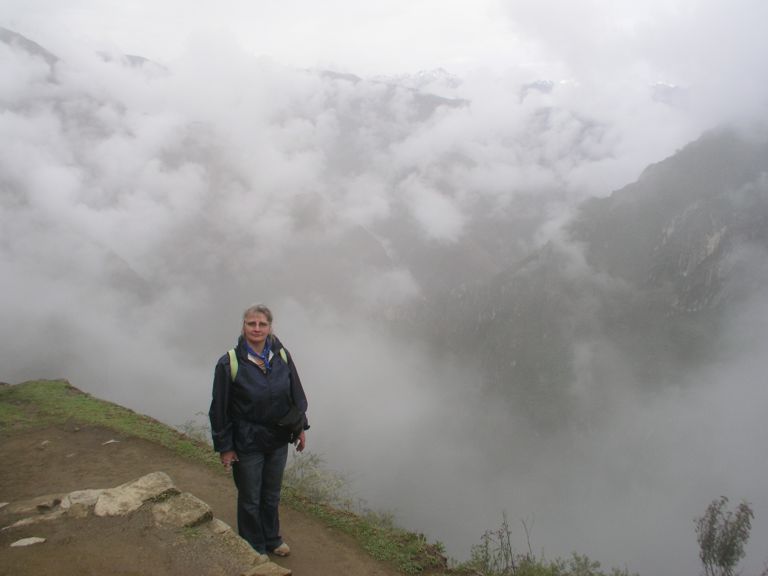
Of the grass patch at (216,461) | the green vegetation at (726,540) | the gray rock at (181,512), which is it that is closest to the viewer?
the gray rock at (181,512)

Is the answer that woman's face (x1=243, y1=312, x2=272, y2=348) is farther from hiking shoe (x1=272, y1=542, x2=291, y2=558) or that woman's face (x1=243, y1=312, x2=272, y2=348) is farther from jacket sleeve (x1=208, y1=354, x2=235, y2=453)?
hiking shoe (x1=272, y1=542, x2=291, y2=558)

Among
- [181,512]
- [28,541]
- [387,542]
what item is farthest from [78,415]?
[387,542]

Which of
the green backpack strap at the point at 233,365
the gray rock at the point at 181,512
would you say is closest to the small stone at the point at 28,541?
the gray rock at the point at 181,512

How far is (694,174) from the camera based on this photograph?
12975 cm

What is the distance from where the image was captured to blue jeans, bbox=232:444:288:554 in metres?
4.92

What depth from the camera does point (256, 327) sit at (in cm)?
459

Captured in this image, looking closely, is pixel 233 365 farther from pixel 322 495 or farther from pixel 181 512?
pixel 322 495

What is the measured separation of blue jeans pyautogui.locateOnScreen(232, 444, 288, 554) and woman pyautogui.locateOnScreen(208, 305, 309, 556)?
10 millimetres

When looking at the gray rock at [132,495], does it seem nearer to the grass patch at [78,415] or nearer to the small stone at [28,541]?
the small stone at [28,541]

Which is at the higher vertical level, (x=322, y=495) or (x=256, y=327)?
(x=256, y=327)

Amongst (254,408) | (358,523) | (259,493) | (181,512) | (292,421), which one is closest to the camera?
(254,408)

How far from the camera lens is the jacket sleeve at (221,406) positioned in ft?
14.9

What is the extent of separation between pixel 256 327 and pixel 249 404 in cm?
77

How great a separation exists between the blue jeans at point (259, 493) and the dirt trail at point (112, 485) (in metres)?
0.51
